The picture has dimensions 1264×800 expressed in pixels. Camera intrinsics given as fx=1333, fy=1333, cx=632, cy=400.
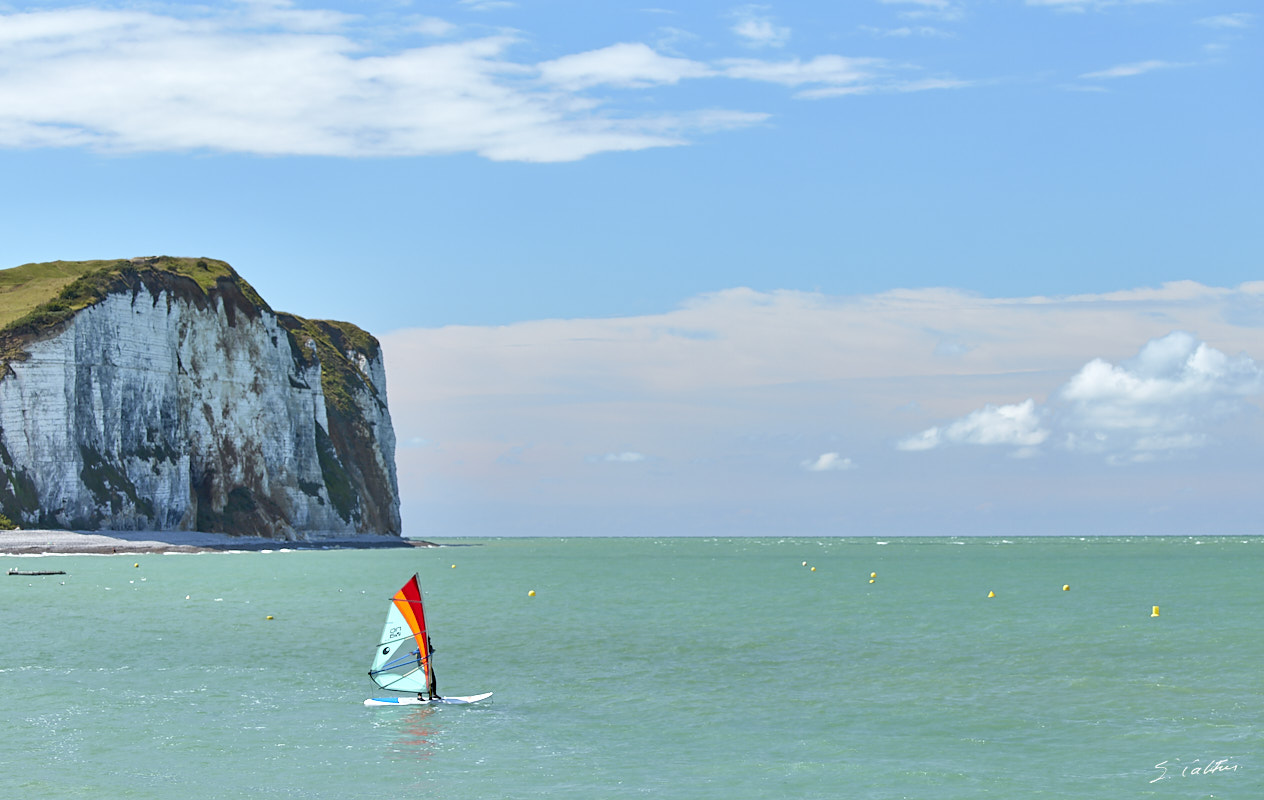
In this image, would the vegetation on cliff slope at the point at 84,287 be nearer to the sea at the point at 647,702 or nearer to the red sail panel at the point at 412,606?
the sea at the point at 647,702

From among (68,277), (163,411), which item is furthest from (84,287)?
(68,277)

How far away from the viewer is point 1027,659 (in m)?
45.6

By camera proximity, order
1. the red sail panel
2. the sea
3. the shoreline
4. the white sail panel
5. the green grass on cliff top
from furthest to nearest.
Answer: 1. the green grass on cliff top
2. the shoreline
3. the white sail panel
4. the red sail panel
5. the sea

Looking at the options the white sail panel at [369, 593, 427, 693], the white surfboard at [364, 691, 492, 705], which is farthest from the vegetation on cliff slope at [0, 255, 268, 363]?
the white surfboard at [364, 691, 492, 705]

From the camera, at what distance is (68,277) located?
519ft

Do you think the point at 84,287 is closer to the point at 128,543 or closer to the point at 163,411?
the point at 163,411

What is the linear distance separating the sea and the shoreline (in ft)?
185

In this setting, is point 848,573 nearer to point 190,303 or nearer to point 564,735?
point 190,303

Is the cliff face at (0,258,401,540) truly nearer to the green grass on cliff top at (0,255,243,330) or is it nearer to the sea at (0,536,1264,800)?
the green grass on cliff top at (0,255,243,330)

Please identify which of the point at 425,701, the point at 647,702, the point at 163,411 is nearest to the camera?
the point at 425,701

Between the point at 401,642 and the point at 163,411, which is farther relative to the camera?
the point at 163,411

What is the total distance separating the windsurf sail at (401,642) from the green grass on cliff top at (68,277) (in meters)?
113

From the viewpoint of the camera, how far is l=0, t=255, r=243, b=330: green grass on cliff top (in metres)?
140

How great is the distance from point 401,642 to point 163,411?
123 meters
